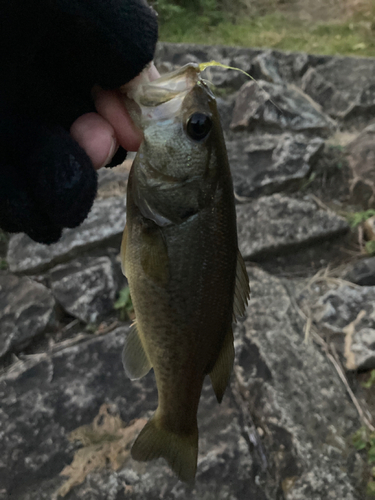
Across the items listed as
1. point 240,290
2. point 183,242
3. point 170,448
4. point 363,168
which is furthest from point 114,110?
point 363,168

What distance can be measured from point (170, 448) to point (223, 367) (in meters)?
0.38

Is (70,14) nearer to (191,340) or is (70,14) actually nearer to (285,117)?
(191,340)

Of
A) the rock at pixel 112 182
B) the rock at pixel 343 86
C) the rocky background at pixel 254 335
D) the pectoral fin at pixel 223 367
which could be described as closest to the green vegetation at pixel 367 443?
the rocky background at pixel 254 335

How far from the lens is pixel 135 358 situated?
4.61 ft

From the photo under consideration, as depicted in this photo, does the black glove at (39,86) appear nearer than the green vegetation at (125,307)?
Yes

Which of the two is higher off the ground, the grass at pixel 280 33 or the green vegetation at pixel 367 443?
the grass at pixel 280 33

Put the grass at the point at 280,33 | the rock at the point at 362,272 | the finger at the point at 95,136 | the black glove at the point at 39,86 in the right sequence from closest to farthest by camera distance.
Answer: the black glove at the point at 39,86, the finger at the point at 95,136, the rock at the point at 362,272, the grass at the point at 280,33

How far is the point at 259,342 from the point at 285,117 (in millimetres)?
2409

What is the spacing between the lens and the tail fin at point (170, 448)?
1329mm

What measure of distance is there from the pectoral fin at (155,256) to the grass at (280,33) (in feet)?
12.2

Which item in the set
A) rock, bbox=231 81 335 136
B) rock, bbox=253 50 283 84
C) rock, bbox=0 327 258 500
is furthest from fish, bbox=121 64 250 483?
rock, bbox=253 50 283 84

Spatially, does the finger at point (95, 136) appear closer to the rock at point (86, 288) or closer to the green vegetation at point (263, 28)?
the rock at point (86, 288)

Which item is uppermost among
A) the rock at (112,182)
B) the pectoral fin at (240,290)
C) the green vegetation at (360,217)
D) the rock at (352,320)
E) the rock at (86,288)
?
the pectoral fin at (240,290)

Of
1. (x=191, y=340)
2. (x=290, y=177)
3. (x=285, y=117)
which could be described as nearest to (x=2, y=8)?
(x=191, y=340)
